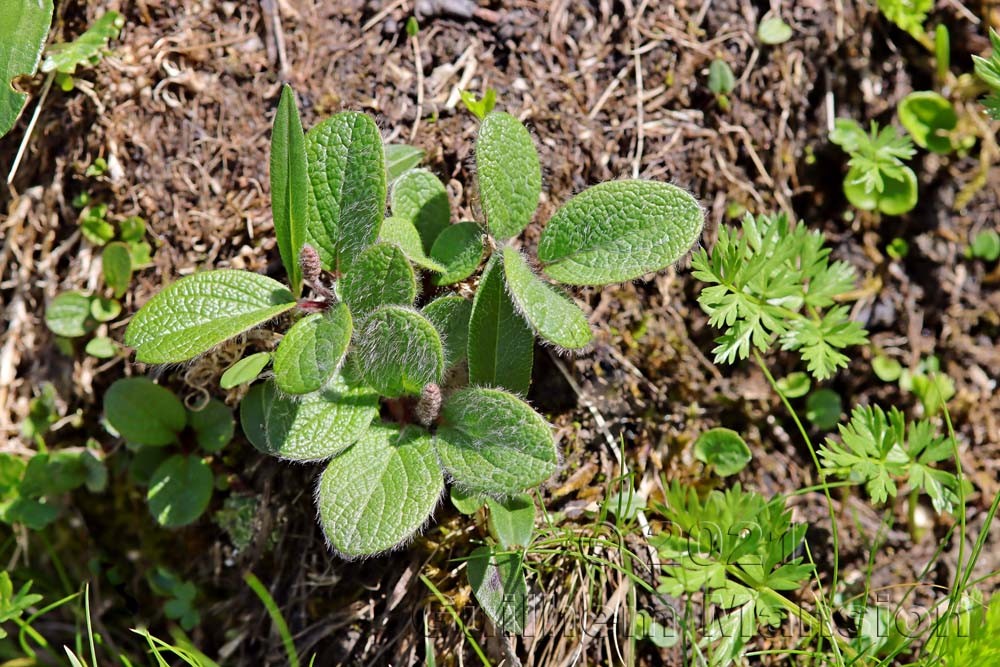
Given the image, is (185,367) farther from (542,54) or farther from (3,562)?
(542,54)

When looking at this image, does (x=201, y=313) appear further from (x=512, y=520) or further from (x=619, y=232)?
(x=619, y=232)

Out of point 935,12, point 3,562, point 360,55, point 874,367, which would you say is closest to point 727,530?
point 874,367

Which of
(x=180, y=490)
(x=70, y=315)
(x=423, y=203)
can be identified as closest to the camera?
(x=423, y=203)

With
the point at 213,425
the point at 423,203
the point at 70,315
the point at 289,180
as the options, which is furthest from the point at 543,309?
the point at 70,315

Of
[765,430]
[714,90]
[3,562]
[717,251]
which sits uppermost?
[714,90]

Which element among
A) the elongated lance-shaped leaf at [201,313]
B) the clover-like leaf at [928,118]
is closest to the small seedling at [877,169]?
the clover-like leaf at [928,118]

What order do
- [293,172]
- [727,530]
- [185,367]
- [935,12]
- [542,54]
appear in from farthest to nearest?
[935,12]
[542,54]
[185,367]
[727,530]
[293,172]

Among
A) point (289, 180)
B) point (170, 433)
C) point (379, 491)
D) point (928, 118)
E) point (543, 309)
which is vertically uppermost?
point (289, 180)
